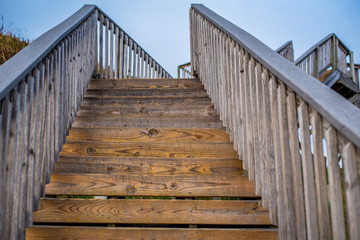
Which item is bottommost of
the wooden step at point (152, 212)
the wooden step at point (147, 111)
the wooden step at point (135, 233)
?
the wooden step at point (135, 233)

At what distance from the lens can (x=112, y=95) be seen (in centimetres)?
319

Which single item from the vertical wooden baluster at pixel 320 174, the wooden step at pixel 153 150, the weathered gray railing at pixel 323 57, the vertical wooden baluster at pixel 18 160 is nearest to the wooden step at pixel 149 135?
the wooden step at pixel 153 150

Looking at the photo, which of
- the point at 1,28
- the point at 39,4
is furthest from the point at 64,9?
the point at 1,28

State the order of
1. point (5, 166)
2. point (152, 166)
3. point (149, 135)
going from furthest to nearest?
point (149, 135)
point (152, 166)
point (5, 166)

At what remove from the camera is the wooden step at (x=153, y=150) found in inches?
85.0

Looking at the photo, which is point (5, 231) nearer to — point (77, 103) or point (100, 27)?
point (77, 103)

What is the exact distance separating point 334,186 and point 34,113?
4.70 ft

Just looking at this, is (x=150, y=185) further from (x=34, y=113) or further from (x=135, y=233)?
(x=34, y=113)

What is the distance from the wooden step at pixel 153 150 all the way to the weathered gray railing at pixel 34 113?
0.22 m

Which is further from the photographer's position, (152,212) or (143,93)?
(143,93)

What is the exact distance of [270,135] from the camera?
1.36 meters

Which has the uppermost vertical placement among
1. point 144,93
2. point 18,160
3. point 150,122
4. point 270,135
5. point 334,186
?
point 144,93

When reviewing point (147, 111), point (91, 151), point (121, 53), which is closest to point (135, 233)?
point (91, 151)

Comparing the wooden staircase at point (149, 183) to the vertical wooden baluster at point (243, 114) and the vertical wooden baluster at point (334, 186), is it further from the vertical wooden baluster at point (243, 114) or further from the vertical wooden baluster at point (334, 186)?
the vertical wooden baluster at point (334, 186)
